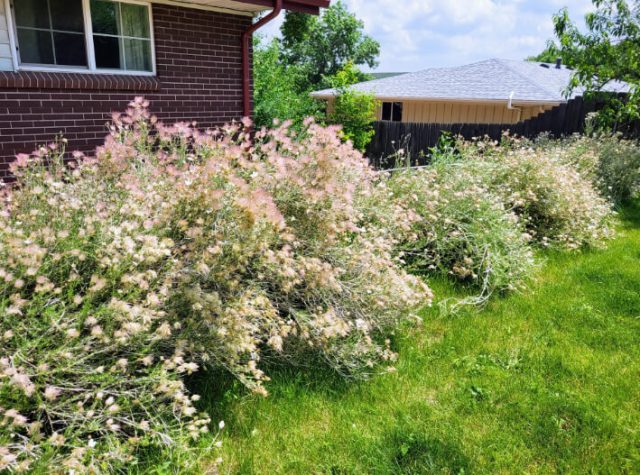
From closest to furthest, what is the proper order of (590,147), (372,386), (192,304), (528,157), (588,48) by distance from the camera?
(192,304), (372,386), (528,157), (590,147), (588,48)

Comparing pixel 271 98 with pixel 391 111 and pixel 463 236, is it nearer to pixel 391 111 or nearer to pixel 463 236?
pixel 391 111

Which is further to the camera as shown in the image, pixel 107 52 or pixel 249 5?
pixel 249 5

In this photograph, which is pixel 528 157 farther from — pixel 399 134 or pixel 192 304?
pixel 192 304

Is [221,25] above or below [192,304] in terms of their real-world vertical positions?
above

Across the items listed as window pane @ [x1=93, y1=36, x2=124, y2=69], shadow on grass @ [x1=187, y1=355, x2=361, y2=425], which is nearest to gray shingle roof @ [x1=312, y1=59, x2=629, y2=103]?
window pane @ [x1=93, y1=36, x2=124, y2=69]

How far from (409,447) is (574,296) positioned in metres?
2.77

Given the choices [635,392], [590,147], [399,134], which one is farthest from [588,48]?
[635,392]

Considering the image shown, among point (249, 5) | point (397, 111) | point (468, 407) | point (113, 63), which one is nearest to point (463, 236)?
point (468, 407)

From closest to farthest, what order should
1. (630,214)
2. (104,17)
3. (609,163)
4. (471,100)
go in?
(104,17) → (630,214) → (609,163) → (471,100)

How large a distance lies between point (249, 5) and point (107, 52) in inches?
78.1

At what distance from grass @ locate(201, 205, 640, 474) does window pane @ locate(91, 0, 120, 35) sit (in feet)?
17.3

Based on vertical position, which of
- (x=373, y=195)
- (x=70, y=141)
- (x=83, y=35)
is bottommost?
(x=373, y=195)

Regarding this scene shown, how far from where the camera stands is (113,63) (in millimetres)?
6227

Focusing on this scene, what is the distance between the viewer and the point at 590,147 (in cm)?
842
